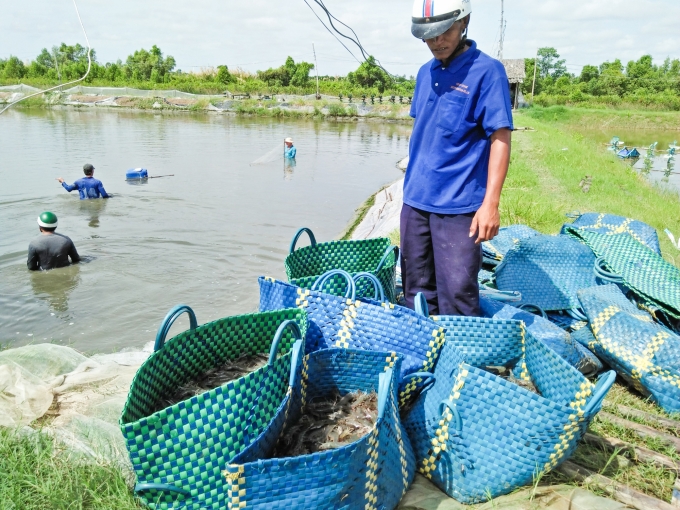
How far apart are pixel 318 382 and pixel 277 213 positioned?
27.8 ft

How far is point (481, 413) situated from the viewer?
1834mm

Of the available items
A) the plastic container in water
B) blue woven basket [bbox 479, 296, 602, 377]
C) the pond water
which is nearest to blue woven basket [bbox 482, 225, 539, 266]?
blue woven basket [bbox 479, 296, 602, 377]

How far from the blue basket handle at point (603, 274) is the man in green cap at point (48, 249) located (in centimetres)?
595

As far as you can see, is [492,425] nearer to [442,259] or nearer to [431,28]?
[442,259]

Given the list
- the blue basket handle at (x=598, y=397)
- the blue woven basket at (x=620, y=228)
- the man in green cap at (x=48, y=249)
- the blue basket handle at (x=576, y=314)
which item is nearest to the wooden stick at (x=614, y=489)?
the blue basket handle at (x=598, y=397)

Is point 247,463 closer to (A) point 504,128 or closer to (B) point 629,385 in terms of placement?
(A) point 504,128

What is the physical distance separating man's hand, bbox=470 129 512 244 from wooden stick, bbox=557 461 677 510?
108 centimetres

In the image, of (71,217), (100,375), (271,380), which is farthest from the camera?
(71,217)

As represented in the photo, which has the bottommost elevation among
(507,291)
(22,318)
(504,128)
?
(22,318)

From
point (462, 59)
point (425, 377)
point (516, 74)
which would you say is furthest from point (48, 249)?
point (516, 74)

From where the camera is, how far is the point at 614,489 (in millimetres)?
1963

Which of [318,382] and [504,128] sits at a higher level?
A: [504,128]

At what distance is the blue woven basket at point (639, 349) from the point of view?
255cm

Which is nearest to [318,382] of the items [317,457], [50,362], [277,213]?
[317,457]
